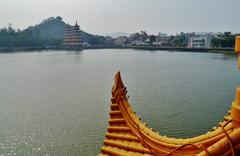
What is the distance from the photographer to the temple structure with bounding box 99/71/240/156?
6.62 ft

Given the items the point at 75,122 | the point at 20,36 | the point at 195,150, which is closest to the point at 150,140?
the point at 195,150

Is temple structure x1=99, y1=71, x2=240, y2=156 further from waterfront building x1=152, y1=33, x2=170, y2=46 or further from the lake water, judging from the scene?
waterfront building x1=152, y1=33, x2=170, y2=46

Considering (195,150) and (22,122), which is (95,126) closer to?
(22,122)

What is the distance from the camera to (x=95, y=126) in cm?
1197

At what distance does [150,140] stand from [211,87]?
1937cm

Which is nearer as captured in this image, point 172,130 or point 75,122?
point 172,130

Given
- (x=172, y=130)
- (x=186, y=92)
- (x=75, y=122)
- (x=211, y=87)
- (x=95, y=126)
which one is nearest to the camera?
(x=172, y=130)

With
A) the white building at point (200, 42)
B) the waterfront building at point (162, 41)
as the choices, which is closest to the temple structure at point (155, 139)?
the white building at point (200, 42)

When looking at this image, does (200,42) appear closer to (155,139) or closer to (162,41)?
(162,41)

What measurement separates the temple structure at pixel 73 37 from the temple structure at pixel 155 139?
81594 mm

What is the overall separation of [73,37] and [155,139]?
83.9 m

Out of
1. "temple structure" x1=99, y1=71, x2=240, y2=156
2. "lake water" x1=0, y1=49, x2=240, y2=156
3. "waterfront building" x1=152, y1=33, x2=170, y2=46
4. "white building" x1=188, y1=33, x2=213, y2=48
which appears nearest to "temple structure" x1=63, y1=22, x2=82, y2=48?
"waterfront building" x1=152, y1=33, x2=170, y2=46

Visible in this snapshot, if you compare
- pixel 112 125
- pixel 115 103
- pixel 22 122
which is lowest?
pixel 22 122

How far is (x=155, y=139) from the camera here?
295 cm
